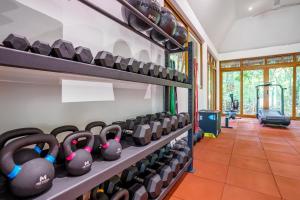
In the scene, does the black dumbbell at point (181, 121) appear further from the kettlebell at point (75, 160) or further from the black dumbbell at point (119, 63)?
the kettlebell at point (75, 160)

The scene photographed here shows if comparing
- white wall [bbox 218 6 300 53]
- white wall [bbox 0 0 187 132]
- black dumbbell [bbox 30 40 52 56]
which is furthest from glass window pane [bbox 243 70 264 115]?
black dumbbell [bbox 30 40 52 56]

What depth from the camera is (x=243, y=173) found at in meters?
1.96

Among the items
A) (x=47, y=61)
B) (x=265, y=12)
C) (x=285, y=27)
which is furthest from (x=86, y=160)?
(x=285, y=27)

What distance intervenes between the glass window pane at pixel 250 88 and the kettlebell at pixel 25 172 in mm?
8047

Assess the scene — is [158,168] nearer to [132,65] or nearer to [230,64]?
[132,65]

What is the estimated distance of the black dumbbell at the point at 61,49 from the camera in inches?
25.7

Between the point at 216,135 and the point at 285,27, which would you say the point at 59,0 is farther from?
the point at 285,27

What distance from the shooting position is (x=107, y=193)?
107cm

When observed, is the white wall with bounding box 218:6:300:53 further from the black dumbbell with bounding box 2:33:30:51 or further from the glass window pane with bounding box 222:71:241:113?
the black dumbbell with bounding box 2:33:30:51

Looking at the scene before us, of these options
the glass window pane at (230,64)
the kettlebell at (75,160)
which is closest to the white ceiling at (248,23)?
the glass window pane at (230,64)

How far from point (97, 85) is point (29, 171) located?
970 mm

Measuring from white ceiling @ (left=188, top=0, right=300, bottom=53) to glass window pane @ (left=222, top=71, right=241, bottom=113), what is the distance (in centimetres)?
116

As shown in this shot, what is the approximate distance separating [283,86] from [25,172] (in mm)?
8401

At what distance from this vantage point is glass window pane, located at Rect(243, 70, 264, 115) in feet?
22.6
